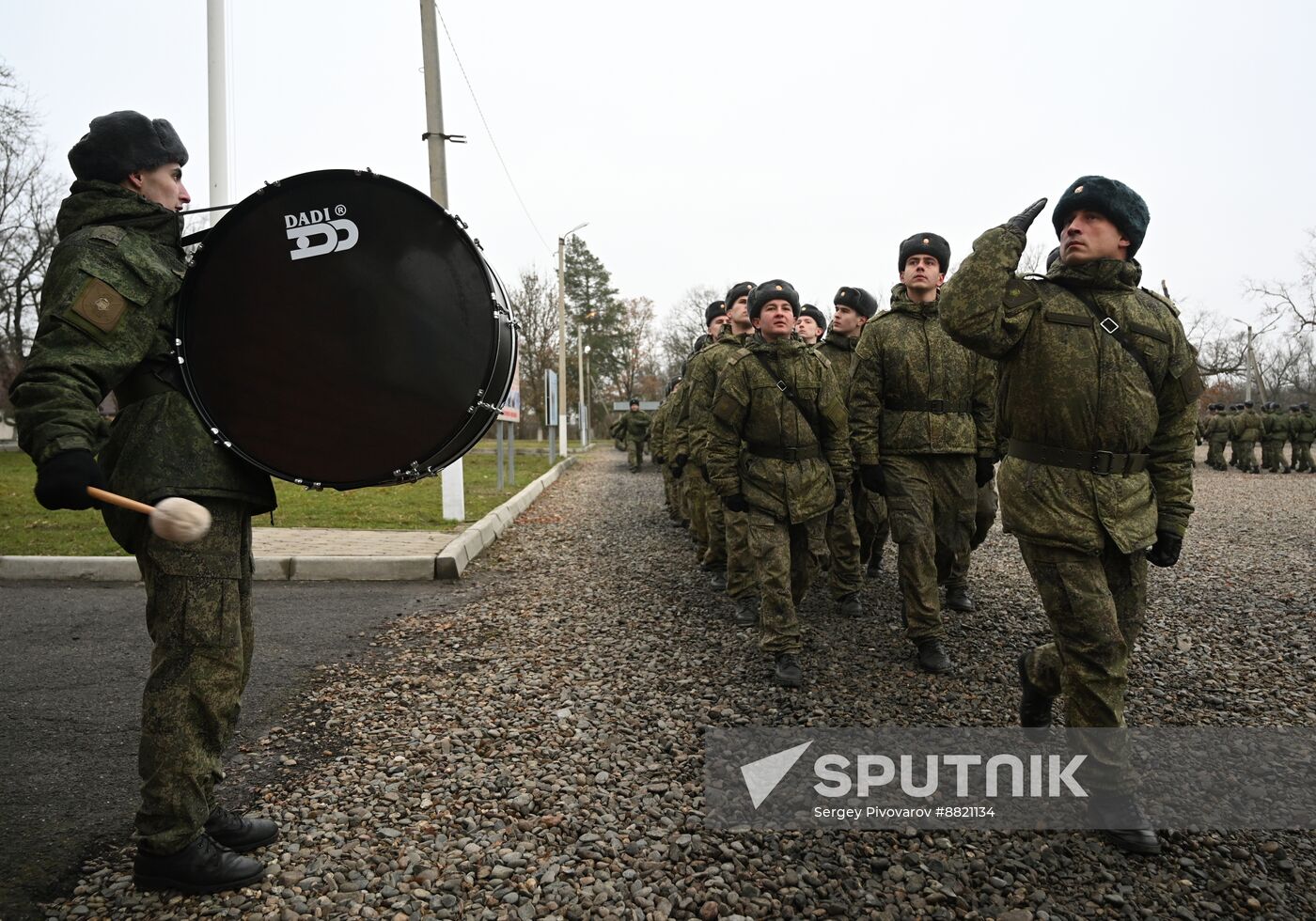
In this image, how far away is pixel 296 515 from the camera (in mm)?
10344

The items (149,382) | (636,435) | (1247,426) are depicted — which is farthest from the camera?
(636,435)

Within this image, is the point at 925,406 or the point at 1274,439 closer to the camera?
the point at 925,406

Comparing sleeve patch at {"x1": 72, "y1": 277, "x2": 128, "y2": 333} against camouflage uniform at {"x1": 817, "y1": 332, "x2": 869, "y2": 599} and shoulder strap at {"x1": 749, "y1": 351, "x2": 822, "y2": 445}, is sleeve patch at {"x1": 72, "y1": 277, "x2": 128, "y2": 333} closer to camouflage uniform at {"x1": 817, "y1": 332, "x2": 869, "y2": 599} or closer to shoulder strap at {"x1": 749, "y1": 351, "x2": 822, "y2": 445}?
shoulder strap at {"x1": 749, "y1": 351, "x2": 822, "y2": 445}

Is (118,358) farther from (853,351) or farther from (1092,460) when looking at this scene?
(853,351)

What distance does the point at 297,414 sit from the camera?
2717 mm

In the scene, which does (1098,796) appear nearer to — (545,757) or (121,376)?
(545,757)

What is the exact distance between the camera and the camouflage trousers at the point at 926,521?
471 cm

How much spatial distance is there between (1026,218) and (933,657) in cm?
241

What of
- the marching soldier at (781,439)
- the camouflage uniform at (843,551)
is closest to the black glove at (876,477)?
the marching soldier at (781,439)

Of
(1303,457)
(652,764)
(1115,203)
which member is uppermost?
(1115,203)

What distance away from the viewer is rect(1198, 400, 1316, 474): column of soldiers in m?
22.7

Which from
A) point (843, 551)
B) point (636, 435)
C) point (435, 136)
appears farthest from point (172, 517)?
point (636, 435)

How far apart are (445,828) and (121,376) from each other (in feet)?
5.62

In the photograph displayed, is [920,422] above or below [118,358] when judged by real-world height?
below
